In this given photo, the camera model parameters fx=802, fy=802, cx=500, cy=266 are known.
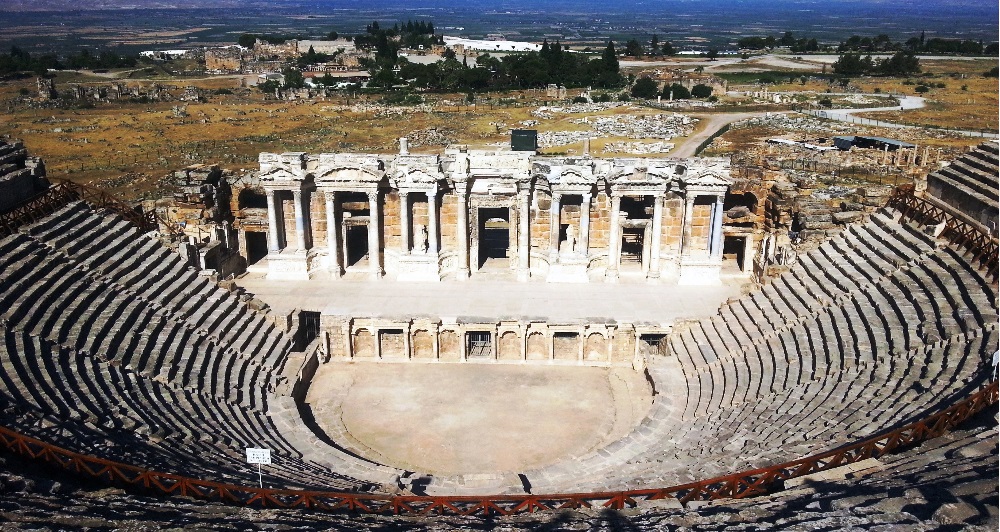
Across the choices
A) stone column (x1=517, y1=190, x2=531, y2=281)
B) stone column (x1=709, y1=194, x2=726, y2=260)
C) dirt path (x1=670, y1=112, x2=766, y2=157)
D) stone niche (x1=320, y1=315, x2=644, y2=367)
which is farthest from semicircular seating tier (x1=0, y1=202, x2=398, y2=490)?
dirt path (x1=670, y1=112, x2=766, y2=157)

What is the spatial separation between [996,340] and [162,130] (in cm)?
8199

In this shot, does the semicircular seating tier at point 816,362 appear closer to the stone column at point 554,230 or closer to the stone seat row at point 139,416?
the stone column at point 554,230

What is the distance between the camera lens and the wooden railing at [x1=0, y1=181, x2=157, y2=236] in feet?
83.9

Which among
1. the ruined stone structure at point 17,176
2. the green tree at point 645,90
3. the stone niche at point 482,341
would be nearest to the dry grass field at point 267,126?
the green tree at point 645,90

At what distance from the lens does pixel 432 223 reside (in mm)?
35219

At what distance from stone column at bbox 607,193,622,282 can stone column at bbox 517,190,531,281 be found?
357 centimetres

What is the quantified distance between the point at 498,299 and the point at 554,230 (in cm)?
433

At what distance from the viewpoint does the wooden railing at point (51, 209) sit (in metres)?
25.6

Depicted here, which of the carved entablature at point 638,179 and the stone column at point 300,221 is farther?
the stone column at point 300,221

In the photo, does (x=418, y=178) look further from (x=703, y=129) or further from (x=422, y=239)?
(x=703, y=129)

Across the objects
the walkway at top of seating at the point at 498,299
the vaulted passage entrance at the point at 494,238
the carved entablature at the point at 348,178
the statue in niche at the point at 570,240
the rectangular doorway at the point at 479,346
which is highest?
the carved entablature at the point at 348,178

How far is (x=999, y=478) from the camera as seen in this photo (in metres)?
13.3

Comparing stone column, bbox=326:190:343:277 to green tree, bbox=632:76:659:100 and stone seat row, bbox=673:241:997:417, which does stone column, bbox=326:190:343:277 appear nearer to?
stone seat row, bbox=673:241:997:417

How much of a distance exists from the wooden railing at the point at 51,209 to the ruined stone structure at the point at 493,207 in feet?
19.4
